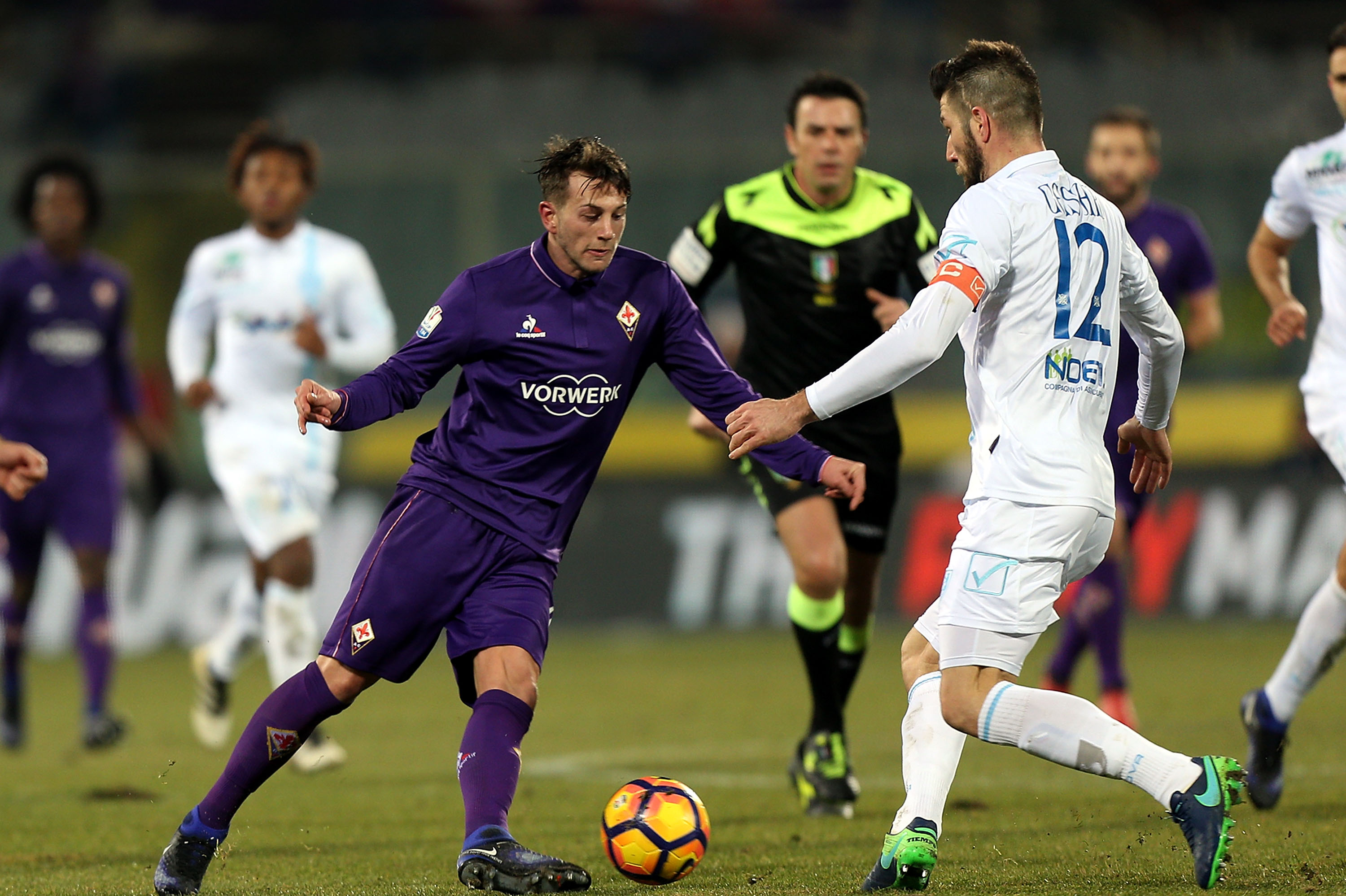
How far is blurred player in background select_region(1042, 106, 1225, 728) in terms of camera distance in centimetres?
838

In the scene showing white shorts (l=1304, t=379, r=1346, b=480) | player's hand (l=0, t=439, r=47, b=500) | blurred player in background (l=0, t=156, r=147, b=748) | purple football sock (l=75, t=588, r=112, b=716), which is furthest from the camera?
blurred player in background (l=0, t=156, r=147, b=748)

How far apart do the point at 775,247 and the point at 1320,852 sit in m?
3.11

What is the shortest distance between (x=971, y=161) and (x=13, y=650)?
668 cm

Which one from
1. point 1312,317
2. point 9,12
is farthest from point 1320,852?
point 9,12

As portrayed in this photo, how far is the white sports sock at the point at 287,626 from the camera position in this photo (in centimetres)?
828

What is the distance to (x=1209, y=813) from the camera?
4.29m

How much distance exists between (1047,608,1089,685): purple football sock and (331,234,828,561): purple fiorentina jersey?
3880 millimetres

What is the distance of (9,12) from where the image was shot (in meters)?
23.0

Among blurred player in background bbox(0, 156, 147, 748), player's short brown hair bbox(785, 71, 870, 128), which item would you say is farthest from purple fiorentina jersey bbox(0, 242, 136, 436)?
player's short brown hair bbox(785, 71, 870, 128)

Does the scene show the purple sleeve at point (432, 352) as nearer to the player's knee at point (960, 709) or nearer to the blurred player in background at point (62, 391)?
the player's knee at point (960, 709)

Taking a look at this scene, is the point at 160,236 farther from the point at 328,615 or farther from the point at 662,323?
the point at 662,323

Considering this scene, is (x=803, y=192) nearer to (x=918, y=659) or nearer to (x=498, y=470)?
(x=498, y=470)

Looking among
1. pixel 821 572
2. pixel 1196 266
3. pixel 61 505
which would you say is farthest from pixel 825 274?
pixel 61 505

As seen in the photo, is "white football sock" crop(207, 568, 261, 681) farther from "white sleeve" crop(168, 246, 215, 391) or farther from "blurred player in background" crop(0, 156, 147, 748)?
"white sleeve" crop(168, 246, 215, 391)
